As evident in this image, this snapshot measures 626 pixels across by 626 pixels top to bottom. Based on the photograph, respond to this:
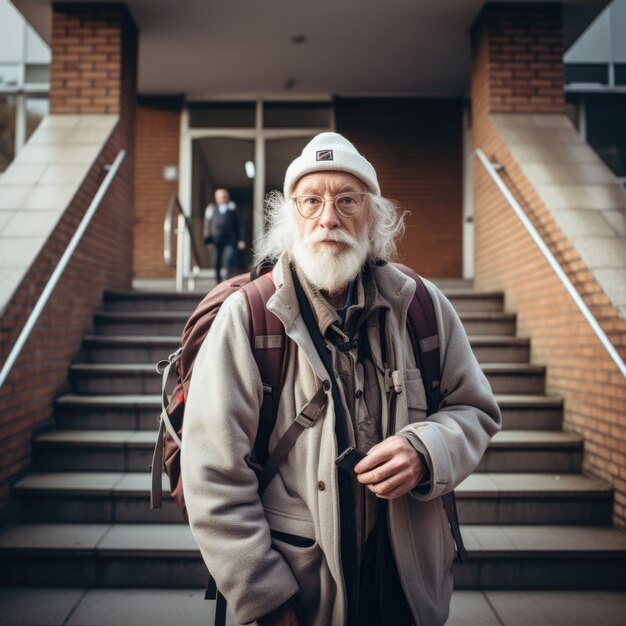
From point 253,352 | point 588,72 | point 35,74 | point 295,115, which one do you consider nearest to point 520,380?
point 253,352

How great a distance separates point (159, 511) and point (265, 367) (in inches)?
83.9

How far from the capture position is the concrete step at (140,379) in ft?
13.5

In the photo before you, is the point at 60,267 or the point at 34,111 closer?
the point at 60,267

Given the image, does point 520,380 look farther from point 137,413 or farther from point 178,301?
point 178,301

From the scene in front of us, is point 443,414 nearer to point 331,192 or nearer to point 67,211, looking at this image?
point 331,192

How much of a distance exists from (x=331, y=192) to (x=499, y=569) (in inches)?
91.4

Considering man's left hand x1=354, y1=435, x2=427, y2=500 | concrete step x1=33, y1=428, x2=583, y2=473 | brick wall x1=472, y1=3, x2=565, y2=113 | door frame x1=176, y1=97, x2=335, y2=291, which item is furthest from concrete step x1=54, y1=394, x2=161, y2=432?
door frame x1=176, y1=97, x2=335, y2=291

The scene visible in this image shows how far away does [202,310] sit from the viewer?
5.22 feet

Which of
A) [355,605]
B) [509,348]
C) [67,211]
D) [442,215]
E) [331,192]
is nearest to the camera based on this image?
[355,605]

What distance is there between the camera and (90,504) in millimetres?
3166

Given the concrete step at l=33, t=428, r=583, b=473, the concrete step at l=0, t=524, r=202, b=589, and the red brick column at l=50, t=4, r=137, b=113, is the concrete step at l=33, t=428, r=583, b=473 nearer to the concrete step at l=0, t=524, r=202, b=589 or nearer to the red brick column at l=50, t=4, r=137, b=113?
the concrete step at l=0, t=524, r=202, b=589

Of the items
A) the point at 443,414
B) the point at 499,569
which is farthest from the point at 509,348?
the point at 443,414

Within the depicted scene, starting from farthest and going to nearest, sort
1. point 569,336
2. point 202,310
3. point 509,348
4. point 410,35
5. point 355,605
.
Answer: point 410,35 < point 509,348 < point 569,336 < point 202,310 < point 355,605

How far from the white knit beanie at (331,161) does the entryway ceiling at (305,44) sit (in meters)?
4.85
